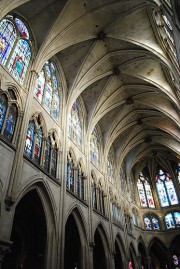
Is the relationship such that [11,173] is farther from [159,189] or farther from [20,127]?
[159,189]

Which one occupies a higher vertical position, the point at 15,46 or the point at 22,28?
the point at 22,28

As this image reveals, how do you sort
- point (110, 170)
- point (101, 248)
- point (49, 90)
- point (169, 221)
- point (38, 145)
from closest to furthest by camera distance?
1. point (38, 145)
2. point (49, 90)
3. point (101, 248)
4. point (110, 170)
5. point (169, 221)

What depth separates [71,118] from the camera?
16.3 meters

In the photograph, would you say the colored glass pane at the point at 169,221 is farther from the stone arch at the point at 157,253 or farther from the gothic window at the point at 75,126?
the gothic window at the point at 75,126

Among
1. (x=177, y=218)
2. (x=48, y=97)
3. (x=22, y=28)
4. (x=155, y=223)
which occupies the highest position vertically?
(x=22, y=28)

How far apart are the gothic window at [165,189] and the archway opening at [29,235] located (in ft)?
67.2

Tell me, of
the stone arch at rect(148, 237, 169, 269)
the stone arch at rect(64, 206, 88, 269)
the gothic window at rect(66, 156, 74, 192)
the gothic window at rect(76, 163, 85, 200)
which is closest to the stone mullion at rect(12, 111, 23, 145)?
the gothic window at rect(66, 156, 74, 192)

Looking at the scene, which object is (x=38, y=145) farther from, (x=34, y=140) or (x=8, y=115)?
(x=8, y=115)

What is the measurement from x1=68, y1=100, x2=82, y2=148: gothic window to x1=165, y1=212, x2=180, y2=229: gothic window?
55.8ft

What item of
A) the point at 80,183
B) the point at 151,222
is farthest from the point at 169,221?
the point at 80,183

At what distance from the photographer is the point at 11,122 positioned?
967cm

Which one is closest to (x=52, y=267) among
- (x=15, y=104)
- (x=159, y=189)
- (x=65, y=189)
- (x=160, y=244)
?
(x=65, y=189)

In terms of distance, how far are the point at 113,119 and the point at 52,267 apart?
13.7 m

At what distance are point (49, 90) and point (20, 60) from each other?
9.18 feet
